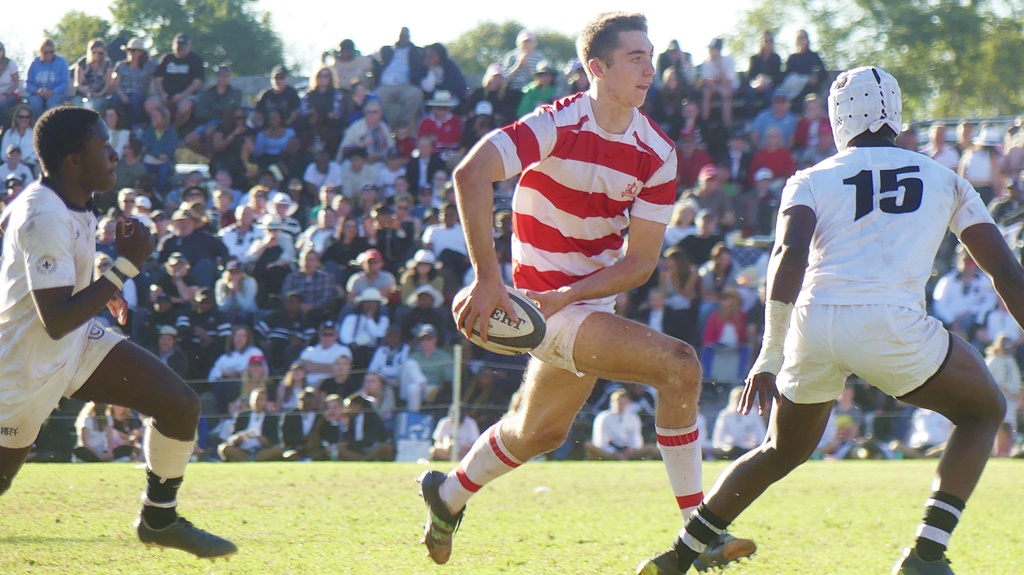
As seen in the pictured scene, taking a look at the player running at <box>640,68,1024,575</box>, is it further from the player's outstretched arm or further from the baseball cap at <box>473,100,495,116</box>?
the baseball cap at <box>473,100,495,116</box>

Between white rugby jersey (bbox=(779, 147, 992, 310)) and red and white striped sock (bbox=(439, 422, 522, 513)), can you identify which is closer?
white rugby jersey (bbox=(779, 147, 992, 310))

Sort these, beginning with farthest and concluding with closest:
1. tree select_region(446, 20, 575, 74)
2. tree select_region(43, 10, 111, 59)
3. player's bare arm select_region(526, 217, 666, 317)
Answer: tree select_region(446, 20, 575, 74)
tree select_region(43, 10, 111, 59)
player's bare arm select_region(526, 217, 666, 317)

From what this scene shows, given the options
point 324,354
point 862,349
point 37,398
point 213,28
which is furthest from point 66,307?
point 213,28

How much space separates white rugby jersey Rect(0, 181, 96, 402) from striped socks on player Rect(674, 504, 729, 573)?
8.69 ft

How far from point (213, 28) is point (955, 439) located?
2145 cm

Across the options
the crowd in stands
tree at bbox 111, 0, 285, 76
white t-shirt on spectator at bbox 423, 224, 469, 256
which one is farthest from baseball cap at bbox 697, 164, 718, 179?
tree at bbox 111, 0, 285, 76

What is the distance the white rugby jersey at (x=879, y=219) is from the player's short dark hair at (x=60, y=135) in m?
2.90

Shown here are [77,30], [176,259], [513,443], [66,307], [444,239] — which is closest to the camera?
[66,307]

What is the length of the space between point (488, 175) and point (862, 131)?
1.52 meters

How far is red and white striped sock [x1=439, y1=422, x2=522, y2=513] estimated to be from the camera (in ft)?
19.3

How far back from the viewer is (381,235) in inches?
592

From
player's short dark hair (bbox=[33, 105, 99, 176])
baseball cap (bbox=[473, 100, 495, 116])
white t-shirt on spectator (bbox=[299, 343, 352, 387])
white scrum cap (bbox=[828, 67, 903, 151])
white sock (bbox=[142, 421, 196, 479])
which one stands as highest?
white scrum cap (bbox=[828, 67, 903, 151])

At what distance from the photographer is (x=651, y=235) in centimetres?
577

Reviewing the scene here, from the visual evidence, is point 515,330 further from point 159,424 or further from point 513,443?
point 159,424
